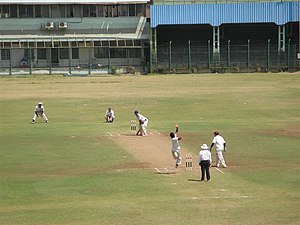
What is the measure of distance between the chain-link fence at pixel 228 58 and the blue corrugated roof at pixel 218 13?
2.79m

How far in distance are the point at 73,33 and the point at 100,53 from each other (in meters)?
4.27

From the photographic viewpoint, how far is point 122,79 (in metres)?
81.4

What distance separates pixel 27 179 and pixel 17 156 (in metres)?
5.98

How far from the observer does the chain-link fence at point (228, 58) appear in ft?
291

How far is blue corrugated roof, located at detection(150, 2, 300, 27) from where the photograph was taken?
8950 cm

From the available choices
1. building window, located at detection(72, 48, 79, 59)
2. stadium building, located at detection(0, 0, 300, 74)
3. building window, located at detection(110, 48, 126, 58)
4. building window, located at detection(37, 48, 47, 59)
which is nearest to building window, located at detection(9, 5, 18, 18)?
stadium building, located at detection(0, 0, 300, 74)

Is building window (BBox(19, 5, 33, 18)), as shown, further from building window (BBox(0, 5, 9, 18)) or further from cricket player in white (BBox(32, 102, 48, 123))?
cricket player in white (BBox(32, 102, 48, 123))

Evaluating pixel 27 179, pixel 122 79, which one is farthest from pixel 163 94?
pixel 27 179

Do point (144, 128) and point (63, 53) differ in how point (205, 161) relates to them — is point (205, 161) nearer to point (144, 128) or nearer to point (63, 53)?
point (144, 128)

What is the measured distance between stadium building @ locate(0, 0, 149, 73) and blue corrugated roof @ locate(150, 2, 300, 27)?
6.20m

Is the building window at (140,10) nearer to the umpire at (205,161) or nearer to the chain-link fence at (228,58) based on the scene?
the chain-link fence at (228,58)

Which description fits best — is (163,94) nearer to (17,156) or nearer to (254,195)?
(17,156)

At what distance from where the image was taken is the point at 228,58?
8950 centimetres

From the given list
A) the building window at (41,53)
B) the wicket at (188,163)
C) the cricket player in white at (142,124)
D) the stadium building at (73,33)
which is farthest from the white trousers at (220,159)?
the building window at (41,53)
